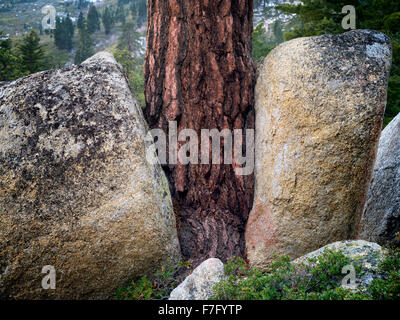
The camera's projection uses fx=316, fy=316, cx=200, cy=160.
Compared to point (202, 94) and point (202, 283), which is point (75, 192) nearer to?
point (202, 283)

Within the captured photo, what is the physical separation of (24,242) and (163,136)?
2.82 metres

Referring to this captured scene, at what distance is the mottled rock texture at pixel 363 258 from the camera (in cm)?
370

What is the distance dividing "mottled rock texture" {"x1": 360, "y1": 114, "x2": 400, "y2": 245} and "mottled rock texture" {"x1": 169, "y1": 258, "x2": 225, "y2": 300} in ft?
9.24

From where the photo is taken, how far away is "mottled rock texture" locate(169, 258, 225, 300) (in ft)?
13.1

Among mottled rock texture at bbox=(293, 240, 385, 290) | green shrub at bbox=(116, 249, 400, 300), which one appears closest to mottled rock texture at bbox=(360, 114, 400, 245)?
mottled rock texture at bbox=(293, 240, 385, 290)

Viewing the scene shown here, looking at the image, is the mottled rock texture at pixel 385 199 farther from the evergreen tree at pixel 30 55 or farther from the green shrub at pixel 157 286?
the evergreen tree at pixel 30 55

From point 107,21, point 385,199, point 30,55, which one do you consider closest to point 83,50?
point 30,55

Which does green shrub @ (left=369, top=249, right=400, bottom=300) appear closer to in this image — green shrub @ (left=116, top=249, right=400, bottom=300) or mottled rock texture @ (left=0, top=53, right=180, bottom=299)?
green shrub @ (left=116, top=249, right=400, bottom=300)

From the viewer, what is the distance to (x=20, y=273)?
4246 mm

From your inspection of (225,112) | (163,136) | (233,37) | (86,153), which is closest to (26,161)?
(86,153)

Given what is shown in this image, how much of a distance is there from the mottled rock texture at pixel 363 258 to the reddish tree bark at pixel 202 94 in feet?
6.15

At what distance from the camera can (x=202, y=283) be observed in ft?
13.6

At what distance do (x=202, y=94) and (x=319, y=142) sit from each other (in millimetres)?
2273

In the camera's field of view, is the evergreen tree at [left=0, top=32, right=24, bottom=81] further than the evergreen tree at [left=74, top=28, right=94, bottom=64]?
No
